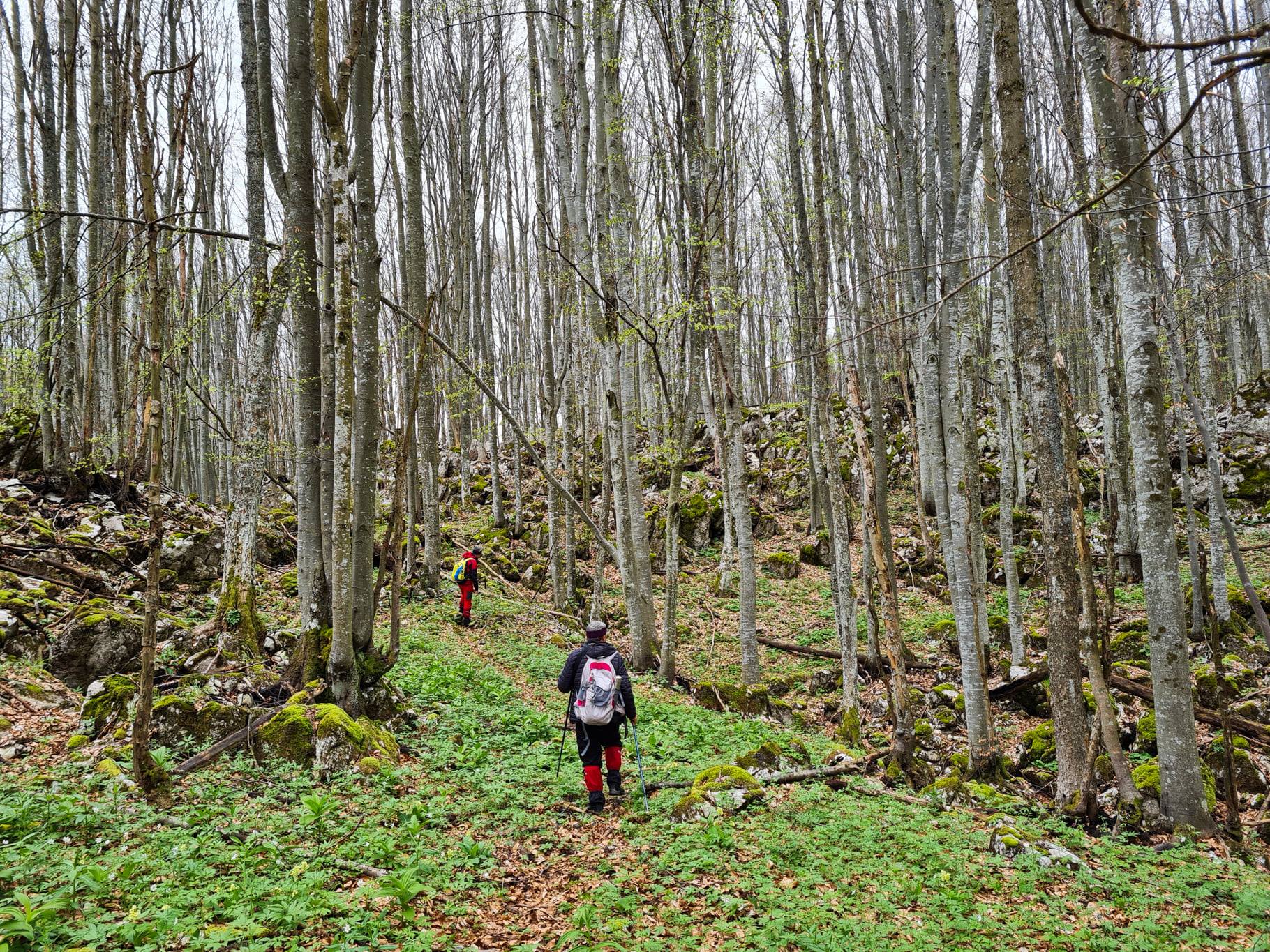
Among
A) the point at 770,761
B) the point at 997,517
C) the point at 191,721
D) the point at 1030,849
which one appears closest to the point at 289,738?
the point at 191,721

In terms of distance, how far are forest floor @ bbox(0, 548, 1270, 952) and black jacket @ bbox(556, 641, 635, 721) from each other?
0.90 metres

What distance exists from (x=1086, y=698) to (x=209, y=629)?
10.5 meters

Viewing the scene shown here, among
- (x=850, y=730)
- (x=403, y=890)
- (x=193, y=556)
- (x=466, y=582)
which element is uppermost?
(x=193, y=556)

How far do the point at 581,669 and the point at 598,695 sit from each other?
1.11ft

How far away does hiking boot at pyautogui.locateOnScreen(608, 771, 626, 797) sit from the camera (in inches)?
230

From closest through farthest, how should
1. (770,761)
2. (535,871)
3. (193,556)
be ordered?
(535,871), (770,761), (193,556)

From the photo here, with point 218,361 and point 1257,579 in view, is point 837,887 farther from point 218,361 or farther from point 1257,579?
point 218,361

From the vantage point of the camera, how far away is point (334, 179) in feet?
20.9

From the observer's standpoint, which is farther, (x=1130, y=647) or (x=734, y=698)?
(x=1130, y=647)

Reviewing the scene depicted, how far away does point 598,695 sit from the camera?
5.72 meters

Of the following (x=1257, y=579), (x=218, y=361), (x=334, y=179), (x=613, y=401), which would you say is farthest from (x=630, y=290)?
(x=218, y=361)

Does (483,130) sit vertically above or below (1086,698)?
above

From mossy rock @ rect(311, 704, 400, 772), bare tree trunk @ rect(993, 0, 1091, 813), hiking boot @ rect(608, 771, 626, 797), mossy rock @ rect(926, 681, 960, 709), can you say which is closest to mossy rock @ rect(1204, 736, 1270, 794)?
bare tree trunk @ rect(993, 0, 1091, 813)

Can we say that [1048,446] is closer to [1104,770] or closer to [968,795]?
[968,795]
